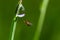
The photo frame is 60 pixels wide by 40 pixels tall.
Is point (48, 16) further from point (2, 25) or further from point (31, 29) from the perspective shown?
point (2, 25)

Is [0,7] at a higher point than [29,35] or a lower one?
higher

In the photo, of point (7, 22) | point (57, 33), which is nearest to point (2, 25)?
point (7, 22)

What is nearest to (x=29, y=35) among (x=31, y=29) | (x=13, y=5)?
(x=31, y=29)

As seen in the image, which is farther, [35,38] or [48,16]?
[48,16]

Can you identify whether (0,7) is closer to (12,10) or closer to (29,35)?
(12,10)

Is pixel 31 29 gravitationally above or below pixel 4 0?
below

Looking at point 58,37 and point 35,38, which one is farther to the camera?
point 58,37

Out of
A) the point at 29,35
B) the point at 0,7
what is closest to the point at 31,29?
the point at 29,35
